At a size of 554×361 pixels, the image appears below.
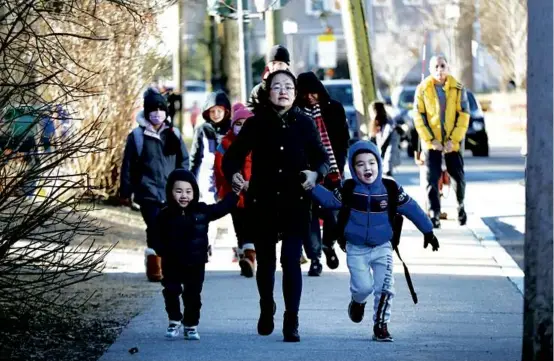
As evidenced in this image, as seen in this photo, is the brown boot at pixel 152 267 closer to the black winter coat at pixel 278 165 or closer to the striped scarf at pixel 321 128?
A: the striped scarf at pixel 321 128

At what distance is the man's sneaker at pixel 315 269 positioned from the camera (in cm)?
1270

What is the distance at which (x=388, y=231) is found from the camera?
368 inches

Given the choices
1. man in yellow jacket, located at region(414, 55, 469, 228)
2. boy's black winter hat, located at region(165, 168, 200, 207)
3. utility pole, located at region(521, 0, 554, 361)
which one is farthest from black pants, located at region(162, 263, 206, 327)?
man in yellow jacket, located at region(414, 55, 469, 228)

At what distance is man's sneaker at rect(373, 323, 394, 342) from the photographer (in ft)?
30.3

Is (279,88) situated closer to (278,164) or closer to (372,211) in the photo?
(278,164)

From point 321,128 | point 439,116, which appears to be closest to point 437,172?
point 439,116

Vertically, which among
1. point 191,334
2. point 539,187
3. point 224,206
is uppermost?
point 539,187

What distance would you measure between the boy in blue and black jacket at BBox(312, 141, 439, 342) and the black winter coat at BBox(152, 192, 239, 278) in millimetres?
642

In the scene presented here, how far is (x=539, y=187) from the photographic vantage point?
7.49 meters

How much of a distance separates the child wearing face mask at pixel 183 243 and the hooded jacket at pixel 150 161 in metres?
2.81

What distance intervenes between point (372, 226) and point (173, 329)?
4.44 feet

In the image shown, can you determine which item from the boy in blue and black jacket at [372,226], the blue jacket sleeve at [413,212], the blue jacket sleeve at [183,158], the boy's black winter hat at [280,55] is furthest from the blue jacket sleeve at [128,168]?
the blue jacket sleeve at [413,212]

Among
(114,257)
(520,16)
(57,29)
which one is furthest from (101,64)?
(520,16)

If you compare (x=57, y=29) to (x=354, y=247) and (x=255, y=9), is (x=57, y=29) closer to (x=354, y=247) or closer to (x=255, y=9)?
(x=255, y=9)
